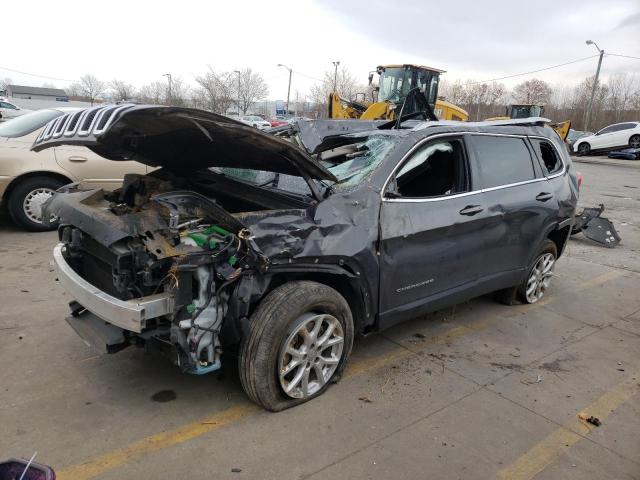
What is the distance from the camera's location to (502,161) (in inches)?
173

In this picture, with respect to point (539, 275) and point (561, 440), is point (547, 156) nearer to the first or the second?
point (539, 275)

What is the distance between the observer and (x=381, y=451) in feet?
9.12

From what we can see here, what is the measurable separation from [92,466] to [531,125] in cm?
477

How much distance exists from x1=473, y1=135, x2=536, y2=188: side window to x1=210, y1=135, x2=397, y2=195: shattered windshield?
92 centimetres

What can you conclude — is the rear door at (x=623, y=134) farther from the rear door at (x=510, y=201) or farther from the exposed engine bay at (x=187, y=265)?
the exposed engine bay at (x=187, y=265)

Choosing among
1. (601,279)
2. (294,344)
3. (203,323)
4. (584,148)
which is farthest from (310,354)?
(584,148)

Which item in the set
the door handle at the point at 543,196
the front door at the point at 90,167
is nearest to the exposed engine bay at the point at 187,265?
the door handle at the point at 543,196

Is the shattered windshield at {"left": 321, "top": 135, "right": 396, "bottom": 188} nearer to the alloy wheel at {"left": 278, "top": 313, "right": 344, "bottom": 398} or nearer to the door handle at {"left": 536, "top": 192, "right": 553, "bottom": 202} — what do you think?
the alloy wheel at {"left": 278, "top": 313, "right": 344, "bottom": 398}

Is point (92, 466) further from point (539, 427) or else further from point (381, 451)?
point (539, 427)

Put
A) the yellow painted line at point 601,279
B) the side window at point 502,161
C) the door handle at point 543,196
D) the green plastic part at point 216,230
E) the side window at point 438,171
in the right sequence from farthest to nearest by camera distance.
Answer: the yellow painted line at point 601,279 → the door handle at point 543,196 → the side window at point 502,161 → the side window at point 438,171 → the green plastic part at point 216,230

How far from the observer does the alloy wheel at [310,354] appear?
3023mm

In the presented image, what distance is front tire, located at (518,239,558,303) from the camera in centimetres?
510

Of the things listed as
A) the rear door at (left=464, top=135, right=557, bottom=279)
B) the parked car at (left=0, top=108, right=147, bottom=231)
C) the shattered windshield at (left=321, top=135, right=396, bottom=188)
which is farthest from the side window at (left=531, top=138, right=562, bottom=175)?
the parked car at (left=0, top=108, right=147, bottom=231)

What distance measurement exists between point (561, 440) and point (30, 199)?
6739 millimetres
